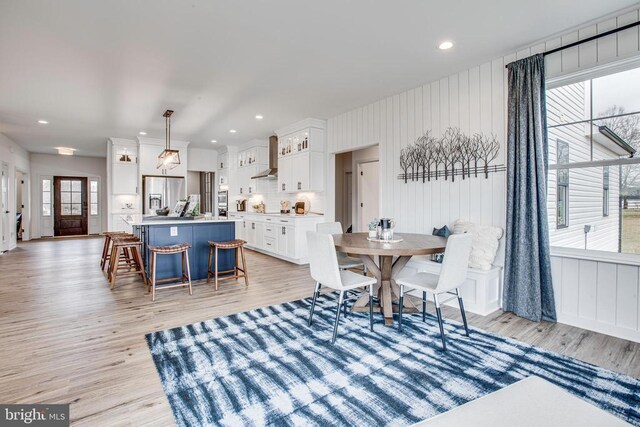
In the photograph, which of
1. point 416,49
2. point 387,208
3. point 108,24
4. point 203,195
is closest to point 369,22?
point 416,49

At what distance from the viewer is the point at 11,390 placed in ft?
6.43

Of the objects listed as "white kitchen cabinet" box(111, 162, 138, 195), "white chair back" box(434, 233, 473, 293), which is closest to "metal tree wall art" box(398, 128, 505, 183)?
"white chair back" box(434, 233, 473, 293)

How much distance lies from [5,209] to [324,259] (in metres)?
8.65

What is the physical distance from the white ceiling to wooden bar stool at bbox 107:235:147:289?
212 cm

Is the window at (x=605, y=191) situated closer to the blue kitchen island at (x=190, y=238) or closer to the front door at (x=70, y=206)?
the blue kitchen island at (x=190, y=238)

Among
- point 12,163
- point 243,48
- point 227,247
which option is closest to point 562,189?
point 243,48

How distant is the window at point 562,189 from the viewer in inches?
125

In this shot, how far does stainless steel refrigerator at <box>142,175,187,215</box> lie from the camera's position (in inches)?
304

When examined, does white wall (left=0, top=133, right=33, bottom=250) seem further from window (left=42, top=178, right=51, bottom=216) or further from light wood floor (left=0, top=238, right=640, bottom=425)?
light wood floor (left=0, top=238, right=640, bottom=425)

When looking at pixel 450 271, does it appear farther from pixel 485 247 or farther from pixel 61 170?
pixel 61 170

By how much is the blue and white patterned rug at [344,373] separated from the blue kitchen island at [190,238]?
1803mm

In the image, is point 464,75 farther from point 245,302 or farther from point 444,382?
point 245,302

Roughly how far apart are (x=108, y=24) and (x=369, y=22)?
232cm

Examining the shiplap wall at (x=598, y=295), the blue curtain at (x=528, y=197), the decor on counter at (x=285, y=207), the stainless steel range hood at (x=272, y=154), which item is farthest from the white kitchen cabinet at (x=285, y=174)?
the shiplap wall at (x=598, y=295)
